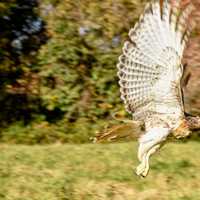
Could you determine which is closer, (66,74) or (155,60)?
(155,60)

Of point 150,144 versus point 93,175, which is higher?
point 150,144

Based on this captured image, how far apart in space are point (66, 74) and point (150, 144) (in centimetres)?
822

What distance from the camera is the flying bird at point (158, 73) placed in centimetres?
418

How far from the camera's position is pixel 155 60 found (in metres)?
4.30

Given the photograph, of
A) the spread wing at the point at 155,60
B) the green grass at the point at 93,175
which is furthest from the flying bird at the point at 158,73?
the green grass at the point at 93,175

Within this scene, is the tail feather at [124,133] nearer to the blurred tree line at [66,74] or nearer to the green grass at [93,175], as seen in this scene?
the green grass at [93,175]

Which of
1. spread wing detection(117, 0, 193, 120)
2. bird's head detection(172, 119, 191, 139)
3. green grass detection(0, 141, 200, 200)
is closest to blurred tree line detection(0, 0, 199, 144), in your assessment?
green grass detection(0, 141, 200, 200)

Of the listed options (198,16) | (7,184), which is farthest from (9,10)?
(7,184)

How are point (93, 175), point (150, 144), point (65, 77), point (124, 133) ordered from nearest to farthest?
point (150, 144) < point (124, 133) < point (93, 175) < point (65, 77)

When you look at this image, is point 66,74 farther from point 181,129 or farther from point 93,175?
point 181,129

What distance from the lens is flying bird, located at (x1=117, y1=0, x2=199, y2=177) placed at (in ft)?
13.7

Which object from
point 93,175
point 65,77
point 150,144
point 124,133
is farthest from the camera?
point 65,77

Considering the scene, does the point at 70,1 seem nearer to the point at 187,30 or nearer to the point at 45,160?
the point at 45,160

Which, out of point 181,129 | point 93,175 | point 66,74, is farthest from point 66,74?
point 181,129
